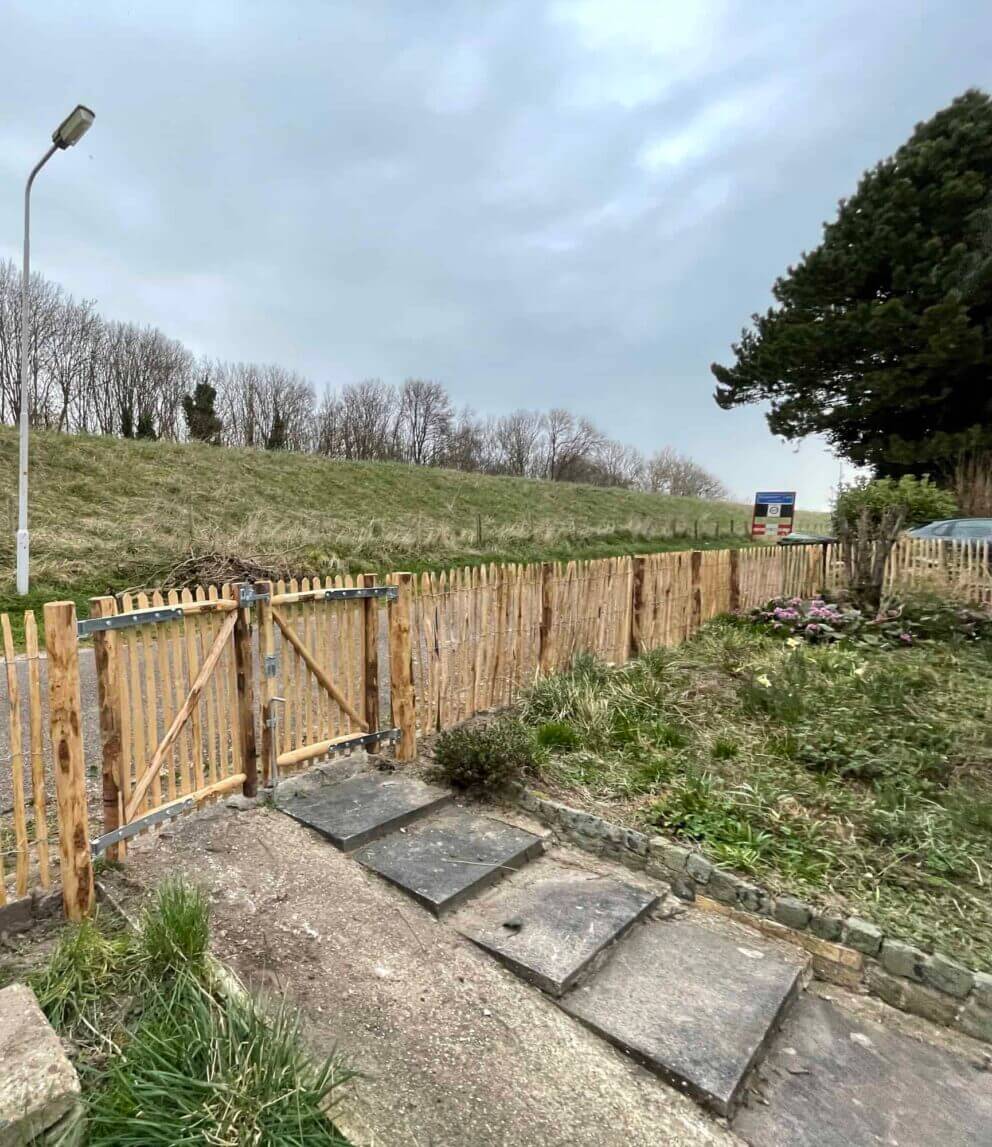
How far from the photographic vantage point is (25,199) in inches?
308

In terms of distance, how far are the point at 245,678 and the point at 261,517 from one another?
12.3 m

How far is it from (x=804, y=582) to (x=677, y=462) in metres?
38.8

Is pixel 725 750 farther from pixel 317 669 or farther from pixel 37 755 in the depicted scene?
pixel 37 755

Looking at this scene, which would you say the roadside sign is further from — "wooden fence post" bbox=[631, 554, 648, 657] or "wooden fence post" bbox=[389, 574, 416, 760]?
→ "wooden fence post" bbox=[389, 574, 416, 760]

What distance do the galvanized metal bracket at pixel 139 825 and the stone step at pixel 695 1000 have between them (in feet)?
6.67

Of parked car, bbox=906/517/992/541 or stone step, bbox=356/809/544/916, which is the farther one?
parked car, bbox=906/517/992/541

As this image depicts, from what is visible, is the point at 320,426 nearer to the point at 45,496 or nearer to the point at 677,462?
the point at 45,496

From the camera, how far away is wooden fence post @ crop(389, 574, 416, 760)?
4211 mm

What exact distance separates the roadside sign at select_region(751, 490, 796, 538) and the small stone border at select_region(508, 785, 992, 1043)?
48.4 feet

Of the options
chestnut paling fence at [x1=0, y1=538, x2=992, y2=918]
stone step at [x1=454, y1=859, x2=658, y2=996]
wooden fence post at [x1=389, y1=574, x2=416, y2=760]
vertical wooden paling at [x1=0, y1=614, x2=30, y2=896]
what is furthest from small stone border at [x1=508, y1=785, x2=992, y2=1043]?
vertical wooden paling at [x1=0, y1=614, x2=30, y2=896]

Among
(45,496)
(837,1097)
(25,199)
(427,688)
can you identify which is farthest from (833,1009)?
(45,496)

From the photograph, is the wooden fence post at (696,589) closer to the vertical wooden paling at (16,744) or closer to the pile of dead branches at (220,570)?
the pile of dead branches at (220,570)

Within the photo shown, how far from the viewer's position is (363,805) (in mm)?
3570

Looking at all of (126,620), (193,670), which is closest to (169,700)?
(193,670)
